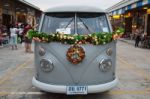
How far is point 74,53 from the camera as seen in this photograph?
6.12m

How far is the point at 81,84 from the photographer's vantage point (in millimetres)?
6215

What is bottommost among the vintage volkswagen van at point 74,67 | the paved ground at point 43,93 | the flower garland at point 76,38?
the paved ground at point 43,93

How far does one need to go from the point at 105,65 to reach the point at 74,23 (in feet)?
4.13

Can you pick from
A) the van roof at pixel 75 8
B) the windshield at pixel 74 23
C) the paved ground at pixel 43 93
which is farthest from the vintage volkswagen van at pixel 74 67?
the paved ground at pixel 43 93

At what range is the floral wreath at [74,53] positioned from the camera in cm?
613

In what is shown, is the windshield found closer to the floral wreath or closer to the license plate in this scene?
the floral wreath

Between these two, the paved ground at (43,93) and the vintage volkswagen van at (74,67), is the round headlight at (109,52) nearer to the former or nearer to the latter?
the vintage volkswagen van at (74,67)

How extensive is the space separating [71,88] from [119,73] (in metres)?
4.72

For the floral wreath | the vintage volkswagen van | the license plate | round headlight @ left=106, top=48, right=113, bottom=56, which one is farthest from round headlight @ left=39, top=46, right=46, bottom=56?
round headlight @ left=106, top=48, right=113, bottom=56

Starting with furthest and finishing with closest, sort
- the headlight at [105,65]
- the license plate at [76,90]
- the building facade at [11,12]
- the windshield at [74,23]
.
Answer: the building facade at [11,12]
the windshield at [74,23]
the headlight at [105,65]
the license plate at [76,90]

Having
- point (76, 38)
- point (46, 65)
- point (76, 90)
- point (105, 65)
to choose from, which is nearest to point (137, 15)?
point (105, 65)

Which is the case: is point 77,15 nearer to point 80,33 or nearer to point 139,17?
point 80,33

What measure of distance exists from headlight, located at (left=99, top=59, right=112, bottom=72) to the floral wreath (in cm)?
47

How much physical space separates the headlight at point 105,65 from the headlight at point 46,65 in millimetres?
1061
